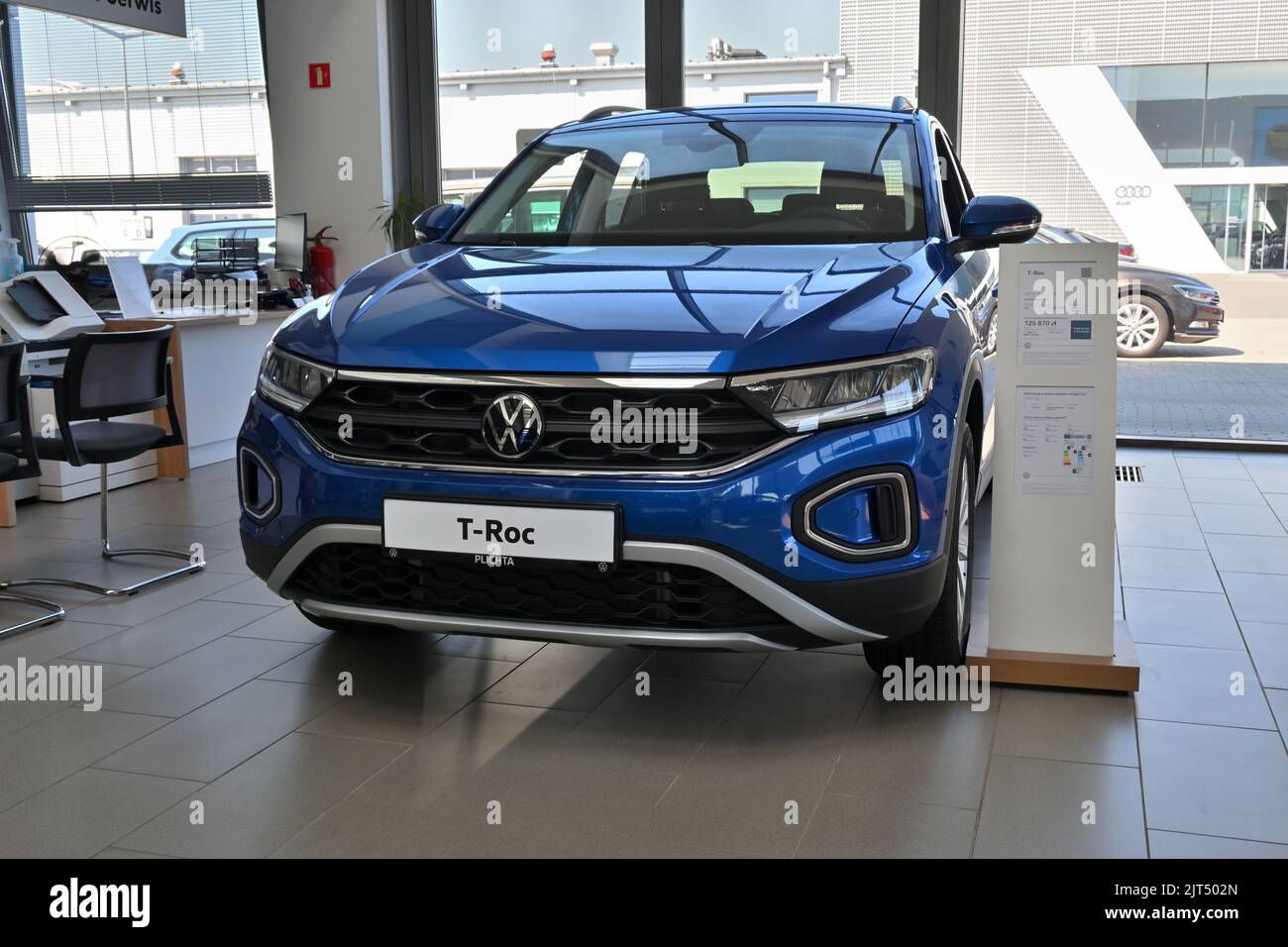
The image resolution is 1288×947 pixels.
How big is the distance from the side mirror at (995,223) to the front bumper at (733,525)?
75cm

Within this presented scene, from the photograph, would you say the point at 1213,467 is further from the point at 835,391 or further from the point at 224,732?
the point at 224,732

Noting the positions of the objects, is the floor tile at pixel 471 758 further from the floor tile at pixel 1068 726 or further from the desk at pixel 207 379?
the desk at pixel 207 379

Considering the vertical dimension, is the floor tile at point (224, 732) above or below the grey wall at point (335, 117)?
below

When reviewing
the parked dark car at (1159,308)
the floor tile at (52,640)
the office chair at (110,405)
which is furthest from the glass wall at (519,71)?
the floor tile at (52,640)

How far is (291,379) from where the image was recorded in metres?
2.62

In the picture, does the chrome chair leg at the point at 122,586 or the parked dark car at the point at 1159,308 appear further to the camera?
the parked dark car at the point at 1159,308

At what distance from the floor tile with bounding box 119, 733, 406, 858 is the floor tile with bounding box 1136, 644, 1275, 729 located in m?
1.72

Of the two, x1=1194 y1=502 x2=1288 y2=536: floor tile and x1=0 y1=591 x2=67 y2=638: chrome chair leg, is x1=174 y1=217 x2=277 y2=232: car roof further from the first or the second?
x1=1194 y1=502 x2=1288 y2=536: floor tile

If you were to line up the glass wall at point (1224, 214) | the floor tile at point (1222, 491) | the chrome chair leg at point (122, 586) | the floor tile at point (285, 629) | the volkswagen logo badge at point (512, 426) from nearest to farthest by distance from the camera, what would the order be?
the volkswagen logo badge at point (512, 426) < the floor tile at point (285, 629) < the chrome chair leg at point (122, 586) < the floor tile at point (1222, 491) < the glass wall at point (1224, 214)

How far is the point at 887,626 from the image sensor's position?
7.98 feet

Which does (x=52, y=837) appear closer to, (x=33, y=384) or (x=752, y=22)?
(x=33, y=384)

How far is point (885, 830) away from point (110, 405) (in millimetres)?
2937

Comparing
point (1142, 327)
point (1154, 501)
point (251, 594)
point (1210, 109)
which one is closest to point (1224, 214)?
point (1210, 109)

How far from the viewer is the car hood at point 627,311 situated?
2.33 m
